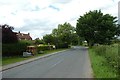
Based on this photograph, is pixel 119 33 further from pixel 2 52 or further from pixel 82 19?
pixel 2 52

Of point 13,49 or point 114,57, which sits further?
point 13,49

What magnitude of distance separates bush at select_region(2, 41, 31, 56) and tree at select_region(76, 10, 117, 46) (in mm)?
43403

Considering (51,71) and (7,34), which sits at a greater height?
(7,34)

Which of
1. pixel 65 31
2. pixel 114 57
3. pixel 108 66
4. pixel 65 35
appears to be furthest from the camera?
pixel 65 31

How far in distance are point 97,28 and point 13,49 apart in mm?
50328

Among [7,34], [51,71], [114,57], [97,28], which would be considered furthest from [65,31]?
[114,57]

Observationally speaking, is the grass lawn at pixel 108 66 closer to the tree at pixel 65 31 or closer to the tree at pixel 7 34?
the tree at pixel 7 34

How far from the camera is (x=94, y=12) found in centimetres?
9819

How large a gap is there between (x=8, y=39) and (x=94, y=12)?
5524cm

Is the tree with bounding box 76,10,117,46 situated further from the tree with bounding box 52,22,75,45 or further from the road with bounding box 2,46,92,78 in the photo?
the road with bounding box 2,46,92,78

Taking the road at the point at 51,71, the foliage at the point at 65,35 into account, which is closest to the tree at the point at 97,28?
the foliage at the point at 65,35

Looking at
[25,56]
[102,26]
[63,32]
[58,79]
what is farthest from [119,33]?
[58,79]

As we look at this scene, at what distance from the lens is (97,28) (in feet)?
306

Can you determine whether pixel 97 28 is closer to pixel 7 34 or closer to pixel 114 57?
pixel 7 34
